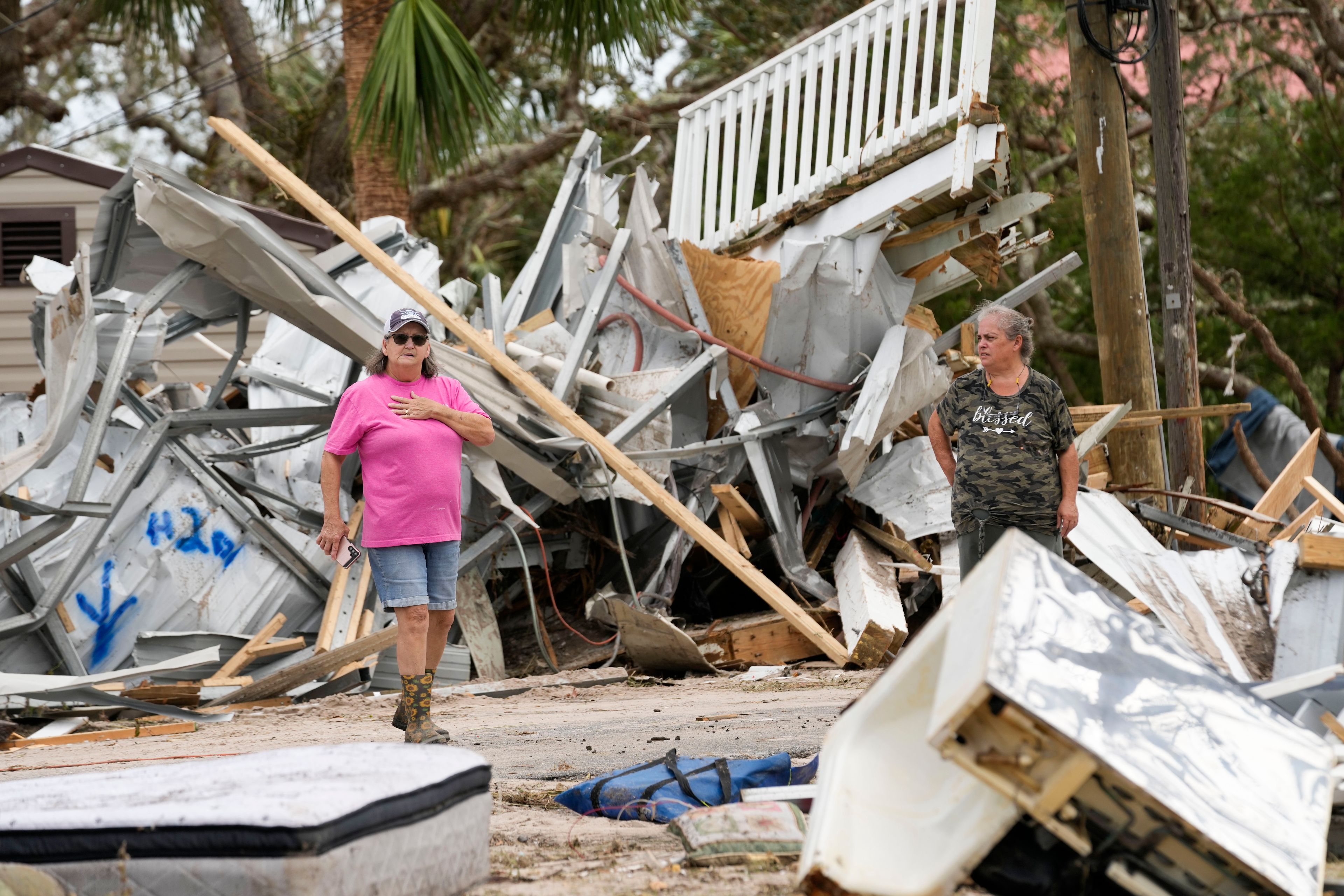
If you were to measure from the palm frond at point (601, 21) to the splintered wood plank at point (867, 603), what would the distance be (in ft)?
19.4

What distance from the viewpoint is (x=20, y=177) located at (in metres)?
11.3

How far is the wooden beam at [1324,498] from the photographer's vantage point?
299 inches

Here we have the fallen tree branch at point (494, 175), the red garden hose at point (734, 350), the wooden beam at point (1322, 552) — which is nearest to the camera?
the wooden beam at point (1322, 552)

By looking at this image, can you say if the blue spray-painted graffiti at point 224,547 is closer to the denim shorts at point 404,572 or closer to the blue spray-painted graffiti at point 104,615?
the blue spray-painted graffiti at point 104,615

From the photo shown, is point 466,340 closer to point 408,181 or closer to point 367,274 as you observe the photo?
point 367,274

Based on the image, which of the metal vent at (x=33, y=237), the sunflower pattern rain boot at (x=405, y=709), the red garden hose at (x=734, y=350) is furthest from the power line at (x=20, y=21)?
the sunflower pattern rain boot at (x=405, y=709)

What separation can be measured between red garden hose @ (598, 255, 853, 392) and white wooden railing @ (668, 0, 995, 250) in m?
1.01

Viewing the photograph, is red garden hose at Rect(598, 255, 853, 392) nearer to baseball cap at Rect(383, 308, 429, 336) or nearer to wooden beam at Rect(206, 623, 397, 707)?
wooden beam at Rect(206, 623, 397, 707)

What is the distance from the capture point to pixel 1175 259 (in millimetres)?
7969

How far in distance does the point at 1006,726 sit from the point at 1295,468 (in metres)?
6.86

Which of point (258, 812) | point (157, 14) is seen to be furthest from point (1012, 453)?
point (157, 14)

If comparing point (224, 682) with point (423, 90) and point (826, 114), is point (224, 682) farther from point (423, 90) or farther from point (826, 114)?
point (423, 90)

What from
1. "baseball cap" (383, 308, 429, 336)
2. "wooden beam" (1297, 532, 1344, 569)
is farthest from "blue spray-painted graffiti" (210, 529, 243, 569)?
"wooden beam" (1297, 532, 1344, 569)

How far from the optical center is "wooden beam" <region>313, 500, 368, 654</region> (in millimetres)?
6895
